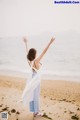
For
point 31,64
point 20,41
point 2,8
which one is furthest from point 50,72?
point 2,8

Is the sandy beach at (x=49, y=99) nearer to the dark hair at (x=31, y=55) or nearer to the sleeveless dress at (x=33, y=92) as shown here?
the sleeveless dress at (x=33, y=92)

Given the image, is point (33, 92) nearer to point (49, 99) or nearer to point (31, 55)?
point (49, 99)

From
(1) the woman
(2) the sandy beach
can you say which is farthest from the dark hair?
(2) the sandy beach

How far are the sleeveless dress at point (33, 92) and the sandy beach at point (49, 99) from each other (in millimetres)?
47

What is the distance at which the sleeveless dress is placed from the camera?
2564 millimetres

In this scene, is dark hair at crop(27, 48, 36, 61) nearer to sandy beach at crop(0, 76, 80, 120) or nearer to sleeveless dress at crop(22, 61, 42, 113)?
sleeveless dress at crop(22, 61, 42, 113)

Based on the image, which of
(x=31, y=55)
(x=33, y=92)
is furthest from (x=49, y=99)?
(x=31, y=55)

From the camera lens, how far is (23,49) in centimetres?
266

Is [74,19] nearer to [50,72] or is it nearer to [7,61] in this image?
[50,72]

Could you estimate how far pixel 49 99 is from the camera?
2.60 m

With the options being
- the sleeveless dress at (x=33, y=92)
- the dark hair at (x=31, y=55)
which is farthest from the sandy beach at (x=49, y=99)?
the dark hair at (x=31, y=55)

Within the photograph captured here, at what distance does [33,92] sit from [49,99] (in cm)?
17

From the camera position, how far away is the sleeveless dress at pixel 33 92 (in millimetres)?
2564

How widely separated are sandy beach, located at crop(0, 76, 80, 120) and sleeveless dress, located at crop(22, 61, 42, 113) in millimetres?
47
